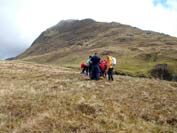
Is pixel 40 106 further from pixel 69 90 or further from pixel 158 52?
pixel 158 52

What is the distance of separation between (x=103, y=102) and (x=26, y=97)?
5389 millimetres

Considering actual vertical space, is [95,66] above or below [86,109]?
above

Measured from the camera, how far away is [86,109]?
24.9 metres

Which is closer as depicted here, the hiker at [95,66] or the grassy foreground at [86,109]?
the grassy foreground at [86,109]

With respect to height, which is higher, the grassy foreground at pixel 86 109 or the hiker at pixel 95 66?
the hiker at pixel 95 66

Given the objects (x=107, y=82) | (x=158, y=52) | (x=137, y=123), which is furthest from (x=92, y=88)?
(x=158, y=52)

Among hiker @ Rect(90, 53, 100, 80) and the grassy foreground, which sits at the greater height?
hiker @ Rect(90, 53, 100, 80)

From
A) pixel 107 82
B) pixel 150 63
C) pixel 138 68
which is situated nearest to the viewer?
pixel 107 82

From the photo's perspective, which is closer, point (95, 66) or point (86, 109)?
point (86, 109)

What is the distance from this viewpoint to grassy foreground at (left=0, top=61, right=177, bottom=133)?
22047 mm

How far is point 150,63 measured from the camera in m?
164

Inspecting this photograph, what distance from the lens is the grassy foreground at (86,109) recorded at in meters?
22.0

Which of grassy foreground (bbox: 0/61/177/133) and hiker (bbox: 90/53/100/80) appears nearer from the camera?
grassy foreground (bbox: 0/61/177/133)

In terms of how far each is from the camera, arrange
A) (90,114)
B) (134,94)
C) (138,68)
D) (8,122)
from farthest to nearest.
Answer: (138,68), (134,94), (90,114), (8,122)
